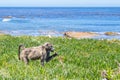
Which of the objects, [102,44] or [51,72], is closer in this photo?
[51,72]

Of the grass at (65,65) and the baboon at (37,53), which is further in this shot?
the baboon at (37,53)

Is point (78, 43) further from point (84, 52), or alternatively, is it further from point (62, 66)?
point (62, 66)

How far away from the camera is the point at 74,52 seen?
57.4ft

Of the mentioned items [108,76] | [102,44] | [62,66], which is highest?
[108,76]

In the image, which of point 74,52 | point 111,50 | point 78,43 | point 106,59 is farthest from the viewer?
point 78,43

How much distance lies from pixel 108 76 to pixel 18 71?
10.2 ft

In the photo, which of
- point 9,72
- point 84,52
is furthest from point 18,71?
point 84,52

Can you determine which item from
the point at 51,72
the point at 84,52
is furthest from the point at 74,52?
the point at 51,72

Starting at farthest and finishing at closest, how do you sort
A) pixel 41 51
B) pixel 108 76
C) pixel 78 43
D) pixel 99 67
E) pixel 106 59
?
pixel 78 43, pixel 106 59, pixel 99 67, pixel 41 51, pixel 108 76

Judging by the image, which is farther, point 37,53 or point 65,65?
point 65,65

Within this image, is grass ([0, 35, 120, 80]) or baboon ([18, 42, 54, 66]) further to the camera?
baboon ([18, 42, 54, 66])

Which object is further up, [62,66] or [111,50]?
[62,66]

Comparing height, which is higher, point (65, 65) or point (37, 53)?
point (37, 53)

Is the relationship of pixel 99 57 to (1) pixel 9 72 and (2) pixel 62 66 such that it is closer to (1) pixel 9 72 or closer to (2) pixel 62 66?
(2) pixel 62 66
